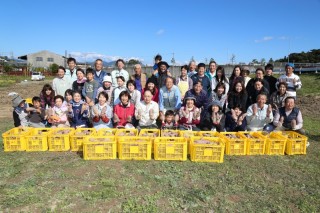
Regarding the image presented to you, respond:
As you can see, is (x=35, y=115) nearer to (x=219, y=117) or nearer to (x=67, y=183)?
(x=67, y=183)

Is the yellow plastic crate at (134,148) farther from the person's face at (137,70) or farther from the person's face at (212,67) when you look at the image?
the person's face at (212,67)

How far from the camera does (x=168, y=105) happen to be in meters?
6.89

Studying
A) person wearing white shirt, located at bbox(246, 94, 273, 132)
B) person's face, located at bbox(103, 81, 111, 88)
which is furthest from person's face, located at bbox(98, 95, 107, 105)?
person wearing white shirt, located at bbox(246, 94, 273, 132)

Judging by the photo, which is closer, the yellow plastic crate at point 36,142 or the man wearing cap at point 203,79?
the yellow plastic crate at point 36,142

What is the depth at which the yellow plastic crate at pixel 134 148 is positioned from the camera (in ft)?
16.4

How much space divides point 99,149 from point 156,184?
1567 millimetres

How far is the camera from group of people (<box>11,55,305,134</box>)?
640 cm

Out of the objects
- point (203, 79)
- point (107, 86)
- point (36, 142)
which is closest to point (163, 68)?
point (203, 79)

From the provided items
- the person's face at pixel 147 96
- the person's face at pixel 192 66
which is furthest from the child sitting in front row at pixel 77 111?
the person's face at pixel 192 66

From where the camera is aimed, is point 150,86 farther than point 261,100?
Yes

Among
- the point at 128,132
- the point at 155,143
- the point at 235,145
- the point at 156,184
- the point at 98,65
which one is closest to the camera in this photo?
the point at 156,184

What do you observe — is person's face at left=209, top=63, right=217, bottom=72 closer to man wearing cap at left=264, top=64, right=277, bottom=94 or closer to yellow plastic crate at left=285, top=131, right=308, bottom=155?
man wearing cap at left=264, top=64, right=277, bottom=94

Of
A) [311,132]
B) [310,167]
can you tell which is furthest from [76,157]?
[311,132]

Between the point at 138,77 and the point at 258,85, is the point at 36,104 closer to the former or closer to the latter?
the point at 138,77
